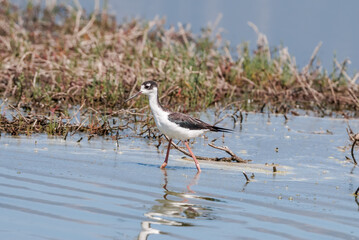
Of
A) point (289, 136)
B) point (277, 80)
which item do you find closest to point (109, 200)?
point (289, 136)

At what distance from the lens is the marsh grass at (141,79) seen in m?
13.7

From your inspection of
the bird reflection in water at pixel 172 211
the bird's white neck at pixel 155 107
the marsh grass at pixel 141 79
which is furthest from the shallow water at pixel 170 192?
the marsh grass at pixel 141 79

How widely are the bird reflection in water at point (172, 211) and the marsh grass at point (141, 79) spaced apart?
377 cm

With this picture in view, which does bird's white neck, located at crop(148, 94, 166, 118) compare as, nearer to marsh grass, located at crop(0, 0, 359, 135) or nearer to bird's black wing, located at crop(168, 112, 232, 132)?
bird's black wing, located at crop(168, 112, 232, 132)

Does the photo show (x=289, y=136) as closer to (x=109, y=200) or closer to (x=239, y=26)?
(x=109, y=200)

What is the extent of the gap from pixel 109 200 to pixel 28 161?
2.11 m

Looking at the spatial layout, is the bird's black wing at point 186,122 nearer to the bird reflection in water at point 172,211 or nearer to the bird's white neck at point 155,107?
the bird's white neck at point 155,107

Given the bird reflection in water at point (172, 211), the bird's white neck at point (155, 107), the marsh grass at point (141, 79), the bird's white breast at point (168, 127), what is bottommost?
the bird reflection in water at point (172, 211)

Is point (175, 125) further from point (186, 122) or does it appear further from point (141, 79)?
point (141, 79)

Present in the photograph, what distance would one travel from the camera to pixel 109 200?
295 inches

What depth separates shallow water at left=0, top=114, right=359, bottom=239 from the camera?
21.8 feet

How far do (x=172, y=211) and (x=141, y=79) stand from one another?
24.4 ft

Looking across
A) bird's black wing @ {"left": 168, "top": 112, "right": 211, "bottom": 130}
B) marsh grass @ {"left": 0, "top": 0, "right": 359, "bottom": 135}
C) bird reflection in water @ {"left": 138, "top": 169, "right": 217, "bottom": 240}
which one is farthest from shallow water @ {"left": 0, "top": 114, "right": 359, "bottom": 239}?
marsh grass @ {"left": 0, "top": 0, "right": 359, "bottom": 135}

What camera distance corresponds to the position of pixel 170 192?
8.10m
